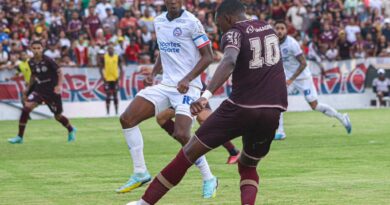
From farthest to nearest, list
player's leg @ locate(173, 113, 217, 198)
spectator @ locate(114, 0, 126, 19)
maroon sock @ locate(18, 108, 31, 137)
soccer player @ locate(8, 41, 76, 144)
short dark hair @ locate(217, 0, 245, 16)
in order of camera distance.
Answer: spectator @ locate(114, 0, 126, 19) → maroon sock @ locate(18, 108, 31, 137) → soccer player @ locate(8, 41, 76, 144) → player's leg @ locate(173, 113, 217, 198) → short dark hair @ locate(217, 0, 245, 16)

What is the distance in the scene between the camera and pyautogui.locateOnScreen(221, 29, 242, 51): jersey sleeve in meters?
8.88

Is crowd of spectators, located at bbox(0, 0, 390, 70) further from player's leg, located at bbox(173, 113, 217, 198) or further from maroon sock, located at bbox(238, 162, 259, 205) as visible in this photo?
maroon sock, located at bbox(238, 162, 259, 205)

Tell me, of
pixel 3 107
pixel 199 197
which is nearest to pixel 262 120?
pixel 199 197

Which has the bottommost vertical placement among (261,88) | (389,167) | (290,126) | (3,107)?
(3,107)

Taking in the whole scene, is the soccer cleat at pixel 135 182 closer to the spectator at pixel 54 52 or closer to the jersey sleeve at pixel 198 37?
the jersey sleeve at pixel 198 37

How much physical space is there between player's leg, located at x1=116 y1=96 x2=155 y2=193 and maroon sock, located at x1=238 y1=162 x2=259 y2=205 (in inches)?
102

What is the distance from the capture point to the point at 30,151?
19.5m

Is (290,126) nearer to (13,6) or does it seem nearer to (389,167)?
(389,167)

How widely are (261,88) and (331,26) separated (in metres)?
30.3

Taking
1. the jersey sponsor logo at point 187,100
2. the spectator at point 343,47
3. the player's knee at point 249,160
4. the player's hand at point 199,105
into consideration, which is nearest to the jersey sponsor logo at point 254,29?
the player's hand at point 199,105

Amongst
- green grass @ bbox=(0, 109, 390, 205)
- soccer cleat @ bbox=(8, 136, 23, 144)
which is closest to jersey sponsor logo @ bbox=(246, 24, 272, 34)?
green grass @ bbox=(0, 109, 390, 205)

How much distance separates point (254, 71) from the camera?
901cm

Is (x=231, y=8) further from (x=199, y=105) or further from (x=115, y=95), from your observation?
(x=115, y=95)

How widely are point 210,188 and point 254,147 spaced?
90.4 inches
